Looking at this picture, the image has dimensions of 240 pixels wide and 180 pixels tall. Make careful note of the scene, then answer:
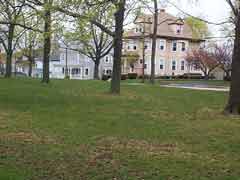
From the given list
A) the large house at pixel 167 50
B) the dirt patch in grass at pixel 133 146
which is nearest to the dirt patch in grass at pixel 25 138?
the dirt patch in grass at pixel 133 146

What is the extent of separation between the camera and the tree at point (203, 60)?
55516 millimetres

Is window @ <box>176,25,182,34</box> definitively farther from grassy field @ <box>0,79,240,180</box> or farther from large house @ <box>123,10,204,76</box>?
grassy field @ <box>0,79,240,180</box>

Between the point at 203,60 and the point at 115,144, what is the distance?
50520 millimetres

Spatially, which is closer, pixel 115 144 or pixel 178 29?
pixel 115 144

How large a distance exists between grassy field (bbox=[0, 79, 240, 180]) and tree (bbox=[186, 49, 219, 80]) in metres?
43.7

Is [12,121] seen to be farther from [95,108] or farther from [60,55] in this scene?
[60,55]

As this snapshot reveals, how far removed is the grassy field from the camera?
220 inches

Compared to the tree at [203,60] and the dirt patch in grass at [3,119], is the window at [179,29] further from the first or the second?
the dirt patch in grass at [3,119]

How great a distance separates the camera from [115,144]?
7.50m

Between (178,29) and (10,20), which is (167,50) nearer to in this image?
(178,29)

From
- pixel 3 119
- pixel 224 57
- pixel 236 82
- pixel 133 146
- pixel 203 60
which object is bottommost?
pixel 133 146

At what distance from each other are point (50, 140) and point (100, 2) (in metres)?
7.99

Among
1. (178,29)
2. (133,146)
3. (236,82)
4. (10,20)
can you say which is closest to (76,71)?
(178,29)

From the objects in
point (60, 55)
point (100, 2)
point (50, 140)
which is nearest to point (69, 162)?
point (50, 140)
